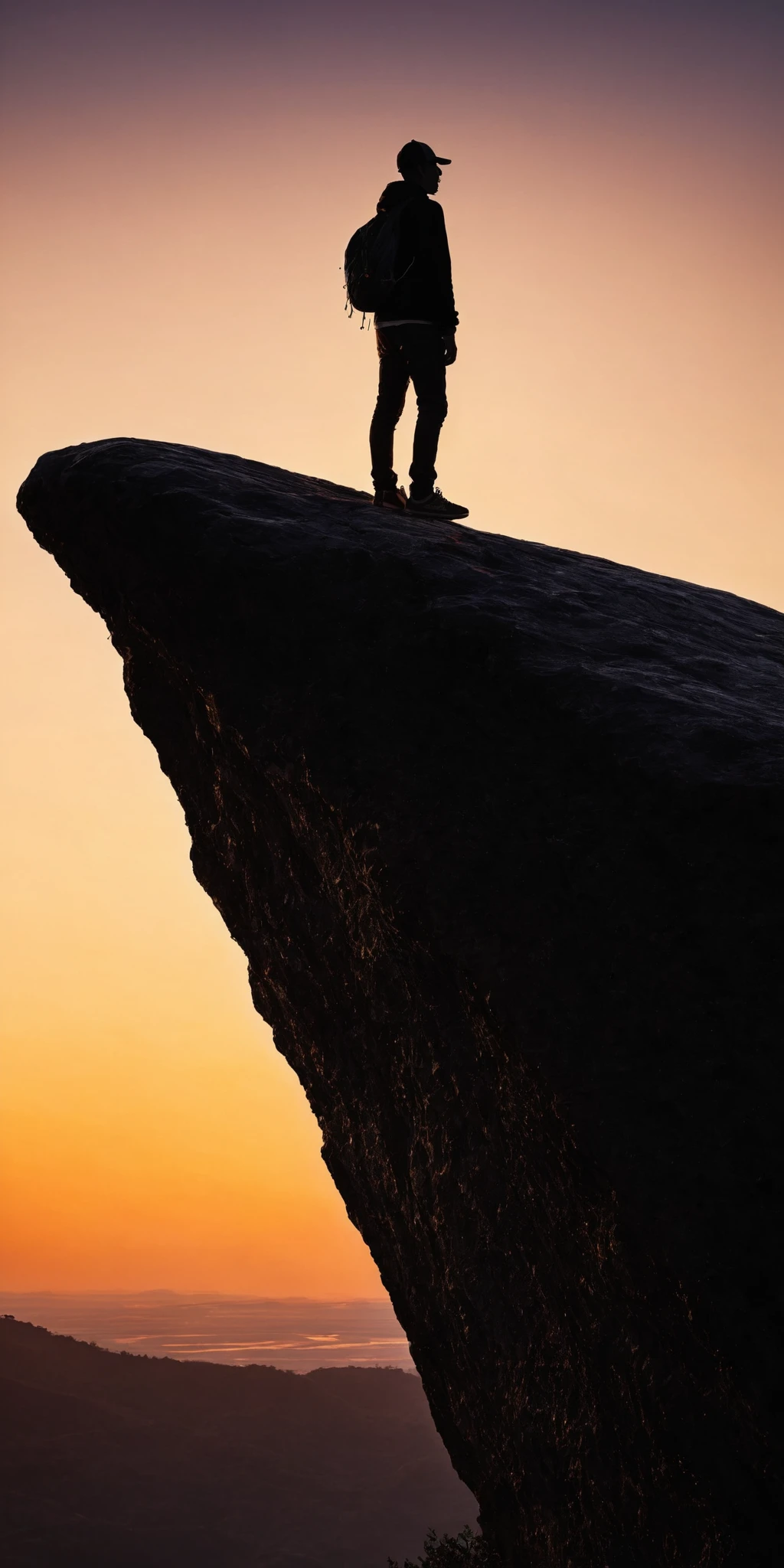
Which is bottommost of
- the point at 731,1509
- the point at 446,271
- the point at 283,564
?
the point at 731,1509

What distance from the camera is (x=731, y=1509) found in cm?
416

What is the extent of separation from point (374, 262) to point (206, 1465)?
652 feet

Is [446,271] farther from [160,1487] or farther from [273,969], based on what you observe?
[160,1487]

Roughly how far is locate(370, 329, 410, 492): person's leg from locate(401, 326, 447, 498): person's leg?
0.59ft

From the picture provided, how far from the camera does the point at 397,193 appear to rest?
25.6ft

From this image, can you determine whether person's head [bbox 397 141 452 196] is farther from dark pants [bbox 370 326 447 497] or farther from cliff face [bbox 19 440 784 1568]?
cliff face [bbox 19 440 784 1568]

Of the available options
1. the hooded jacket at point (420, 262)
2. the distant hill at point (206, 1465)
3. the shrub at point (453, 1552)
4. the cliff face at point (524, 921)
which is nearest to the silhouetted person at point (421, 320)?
the hooded jacket at point (420, 262)

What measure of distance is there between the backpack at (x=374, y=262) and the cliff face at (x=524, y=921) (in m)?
1.58

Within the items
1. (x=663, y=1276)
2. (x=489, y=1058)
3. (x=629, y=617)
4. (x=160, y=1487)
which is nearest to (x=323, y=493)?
(x=629, y=617)

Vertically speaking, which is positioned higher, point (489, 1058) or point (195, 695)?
point (195, 695)

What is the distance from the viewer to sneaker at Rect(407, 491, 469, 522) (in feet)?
25.8

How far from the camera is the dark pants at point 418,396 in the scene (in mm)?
7879

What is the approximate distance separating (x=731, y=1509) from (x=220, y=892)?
218 inches

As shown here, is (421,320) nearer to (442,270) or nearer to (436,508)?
(442,270)
